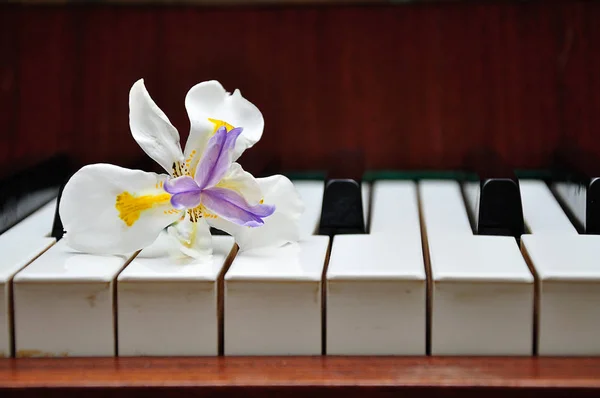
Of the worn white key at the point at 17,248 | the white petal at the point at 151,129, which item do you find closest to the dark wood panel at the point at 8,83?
the worn white key at the point at 17,248

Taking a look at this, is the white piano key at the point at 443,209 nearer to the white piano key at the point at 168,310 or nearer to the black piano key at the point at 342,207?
the black piano key at the point at 342,207

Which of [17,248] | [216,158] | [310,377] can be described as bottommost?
[310,377]

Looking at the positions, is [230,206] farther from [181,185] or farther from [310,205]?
[310,205]

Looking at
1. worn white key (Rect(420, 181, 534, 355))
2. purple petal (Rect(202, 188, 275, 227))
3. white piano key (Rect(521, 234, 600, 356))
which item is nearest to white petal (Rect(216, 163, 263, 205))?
purple petal (Rect(202, 188, 275, 227))

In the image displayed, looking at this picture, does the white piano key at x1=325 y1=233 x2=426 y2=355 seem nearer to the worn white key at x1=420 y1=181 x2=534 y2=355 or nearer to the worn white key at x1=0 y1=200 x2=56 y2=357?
the worn white key at x1=420 y1=181 x2=534 y2=355

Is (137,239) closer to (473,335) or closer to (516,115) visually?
(473,335)

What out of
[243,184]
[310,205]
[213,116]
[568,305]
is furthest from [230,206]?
[568,305]

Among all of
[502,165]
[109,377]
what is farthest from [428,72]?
[109,377]
